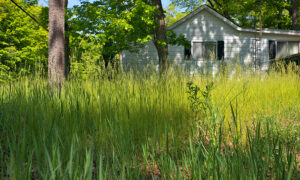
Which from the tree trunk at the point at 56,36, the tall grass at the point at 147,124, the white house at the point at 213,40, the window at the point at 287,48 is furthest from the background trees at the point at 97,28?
the window at the point at 287,48

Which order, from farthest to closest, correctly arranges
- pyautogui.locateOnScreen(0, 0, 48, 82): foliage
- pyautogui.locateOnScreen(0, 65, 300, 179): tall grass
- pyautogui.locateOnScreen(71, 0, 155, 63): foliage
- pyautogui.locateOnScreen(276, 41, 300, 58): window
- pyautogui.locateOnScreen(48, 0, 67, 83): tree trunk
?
pyautogui.locateOnScreen(276, 41, 300, 58): window < pyautogui.locateOnScreen(0, 0, 48, 82): foliage < pyautogui.locateOnScreen(71, 0, 155, 63): foliage < pyautogui.locateOnScreen(48, 0, 67, 83): tree trunk < pyautogui.locateOnScreen(0, 65, 300, 179): tall grass

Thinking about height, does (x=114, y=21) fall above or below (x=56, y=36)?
above

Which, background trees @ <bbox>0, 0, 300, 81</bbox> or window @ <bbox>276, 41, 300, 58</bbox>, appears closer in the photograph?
background trees @ <bbox>0, 0, 300, 81</bbox>

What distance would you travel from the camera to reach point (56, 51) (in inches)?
245

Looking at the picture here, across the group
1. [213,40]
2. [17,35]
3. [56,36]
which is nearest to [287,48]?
[213,40]

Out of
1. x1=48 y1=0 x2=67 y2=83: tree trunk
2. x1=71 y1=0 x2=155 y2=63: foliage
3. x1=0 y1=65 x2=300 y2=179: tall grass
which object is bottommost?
x1=0 y1=65 x2=300 y2=179: tall grass

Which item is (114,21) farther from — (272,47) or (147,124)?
(272,47)

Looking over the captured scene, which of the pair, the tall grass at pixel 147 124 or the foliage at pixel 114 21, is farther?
the foliage at pixel 114 21

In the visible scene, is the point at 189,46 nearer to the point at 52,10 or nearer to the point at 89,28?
the point at 89,28

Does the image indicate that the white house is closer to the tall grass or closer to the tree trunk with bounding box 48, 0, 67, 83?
the tree trunk with bounding box 48, 0, 67, 83

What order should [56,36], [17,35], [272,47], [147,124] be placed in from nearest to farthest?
[147,124], [56,36], [272,47], [17,35]

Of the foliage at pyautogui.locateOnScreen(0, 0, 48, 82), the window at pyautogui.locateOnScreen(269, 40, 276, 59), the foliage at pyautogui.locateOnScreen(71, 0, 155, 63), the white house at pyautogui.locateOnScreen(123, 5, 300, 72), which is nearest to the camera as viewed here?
the foliage at pyautogui.locateOnScreen(71, 0, 155, 63)

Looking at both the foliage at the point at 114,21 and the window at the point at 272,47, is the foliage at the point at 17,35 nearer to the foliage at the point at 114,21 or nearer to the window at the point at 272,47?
the foliage at the point at 114,21

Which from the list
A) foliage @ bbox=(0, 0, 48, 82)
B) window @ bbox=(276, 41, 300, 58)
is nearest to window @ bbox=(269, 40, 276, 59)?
window @ bbox=(276, 41, 300, 58)
